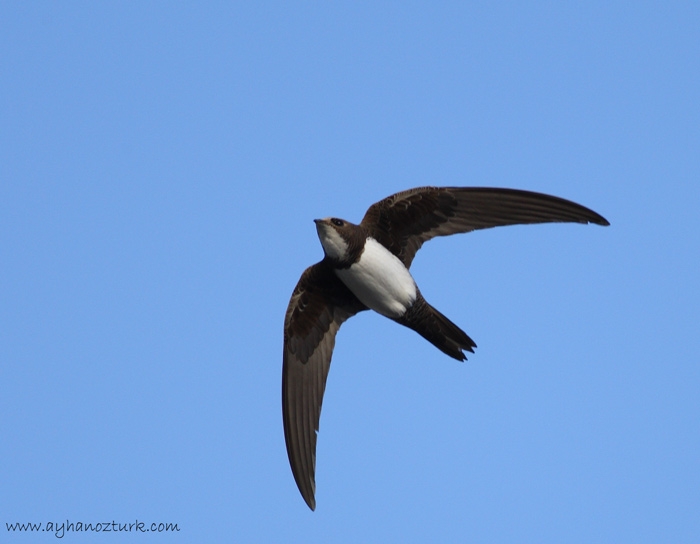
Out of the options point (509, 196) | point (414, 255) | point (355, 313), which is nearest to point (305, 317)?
point (355, 313)

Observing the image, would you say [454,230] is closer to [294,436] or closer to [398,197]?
[398,197]

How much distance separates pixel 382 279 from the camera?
10703mm

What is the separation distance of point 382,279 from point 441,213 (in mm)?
893

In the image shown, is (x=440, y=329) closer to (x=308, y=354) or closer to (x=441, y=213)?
(x=441, y=213)

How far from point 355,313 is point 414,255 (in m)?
0.93

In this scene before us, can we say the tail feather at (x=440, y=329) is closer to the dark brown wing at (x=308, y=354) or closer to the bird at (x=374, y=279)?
the bird at (x=374, y=279)

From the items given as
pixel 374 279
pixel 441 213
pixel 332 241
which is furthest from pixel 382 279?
pixel 441 213

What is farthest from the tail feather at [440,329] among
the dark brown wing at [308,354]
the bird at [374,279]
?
the dark brown wing at [308,354]

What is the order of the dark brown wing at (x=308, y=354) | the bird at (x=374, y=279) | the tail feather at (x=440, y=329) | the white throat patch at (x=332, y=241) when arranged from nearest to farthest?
the white throat patch at (x=332, y=241) < the bird at (x=374, y=279) < the tail feather at (x=440, y=329) < the dark brown wing at (x=308, y=354)

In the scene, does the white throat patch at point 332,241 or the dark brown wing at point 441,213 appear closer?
the white throat patch at point 332,241

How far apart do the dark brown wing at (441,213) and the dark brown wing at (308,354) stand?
68 centimetres

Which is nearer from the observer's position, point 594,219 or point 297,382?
point 594,219

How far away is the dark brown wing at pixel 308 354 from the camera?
36.8ft

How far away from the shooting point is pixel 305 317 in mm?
11461
